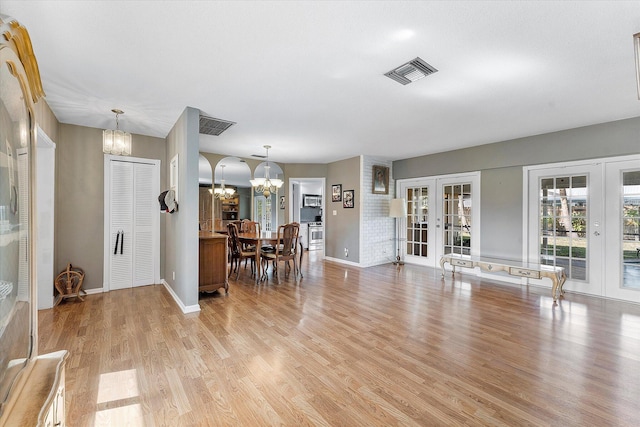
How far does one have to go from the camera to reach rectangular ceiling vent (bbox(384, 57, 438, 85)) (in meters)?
2.35

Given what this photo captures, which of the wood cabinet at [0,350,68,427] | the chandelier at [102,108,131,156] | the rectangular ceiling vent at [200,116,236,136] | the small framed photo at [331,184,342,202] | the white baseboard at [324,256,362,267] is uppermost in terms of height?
the rectangular ceiling vent at [200,116,236,136]

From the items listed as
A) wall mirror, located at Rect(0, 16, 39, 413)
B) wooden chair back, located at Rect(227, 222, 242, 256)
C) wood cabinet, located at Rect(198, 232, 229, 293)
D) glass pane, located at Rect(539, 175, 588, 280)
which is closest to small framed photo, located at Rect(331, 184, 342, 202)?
A: wooden chair back, located at Rect(227, 222, 242, 256)

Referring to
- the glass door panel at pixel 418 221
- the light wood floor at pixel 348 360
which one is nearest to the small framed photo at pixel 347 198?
the glass door panel at pixel 418 221

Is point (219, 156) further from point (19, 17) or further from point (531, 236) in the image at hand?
point (531, 236)

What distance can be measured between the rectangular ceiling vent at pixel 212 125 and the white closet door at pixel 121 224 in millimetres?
1318

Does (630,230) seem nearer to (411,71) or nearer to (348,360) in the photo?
(411,71)

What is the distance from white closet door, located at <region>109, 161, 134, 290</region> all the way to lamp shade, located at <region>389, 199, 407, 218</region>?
5049 mm

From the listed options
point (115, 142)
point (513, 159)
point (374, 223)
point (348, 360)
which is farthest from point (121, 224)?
point (513, 159)

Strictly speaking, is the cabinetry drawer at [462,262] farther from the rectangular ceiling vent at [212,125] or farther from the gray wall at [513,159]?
the rectangular ceiling vent at [212,125]

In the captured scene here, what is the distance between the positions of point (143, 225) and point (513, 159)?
244 inches

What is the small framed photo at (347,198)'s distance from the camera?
6445 millimetres

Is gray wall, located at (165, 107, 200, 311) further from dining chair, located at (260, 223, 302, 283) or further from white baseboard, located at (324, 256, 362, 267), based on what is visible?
white baseboard, located at (324, 256, 362, 267)

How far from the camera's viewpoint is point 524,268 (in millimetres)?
4180

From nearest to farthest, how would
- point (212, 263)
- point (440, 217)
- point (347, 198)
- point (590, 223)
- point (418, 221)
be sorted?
point (212, 263) < point (590, 223) < point (440, 217) < point (418, 221) < point (347, 198)
